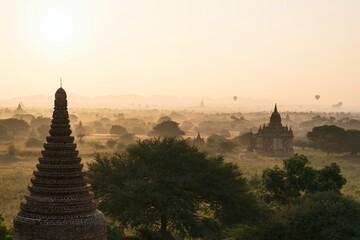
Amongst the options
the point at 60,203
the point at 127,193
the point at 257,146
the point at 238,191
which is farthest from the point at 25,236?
the point at 257,146

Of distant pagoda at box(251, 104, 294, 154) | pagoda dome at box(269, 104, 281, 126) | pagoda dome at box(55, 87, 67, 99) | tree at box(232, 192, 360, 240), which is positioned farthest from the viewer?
pagoda dome at box(269, 104, 281, 126)

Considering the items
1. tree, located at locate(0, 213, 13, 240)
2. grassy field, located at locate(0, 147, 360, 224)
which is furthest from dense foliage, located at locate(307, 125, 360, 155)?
tree, located at locate(0, 213, 13, 240)

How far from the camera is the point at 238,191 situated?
35094mm

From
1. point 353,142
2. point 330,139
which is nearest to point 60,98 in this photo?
point 353,142

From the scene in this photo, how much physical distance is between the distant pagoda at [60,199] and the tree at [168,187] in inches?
487

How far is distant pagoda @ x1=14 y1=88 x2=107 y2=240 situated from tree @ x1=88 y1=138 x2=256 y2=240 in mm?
12381

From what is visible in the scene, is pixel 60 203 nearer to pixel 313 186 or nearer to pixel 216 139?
pixel 313 186

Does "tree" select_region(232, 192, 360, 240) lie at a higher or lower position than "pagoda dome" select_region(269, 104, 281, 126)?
lower

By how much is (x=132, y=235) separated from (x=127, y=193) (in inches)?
189

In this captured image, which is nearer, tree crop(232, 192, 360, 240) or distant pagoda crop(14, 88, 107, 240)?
distant pagoda crop(14, 88, 107, 240)

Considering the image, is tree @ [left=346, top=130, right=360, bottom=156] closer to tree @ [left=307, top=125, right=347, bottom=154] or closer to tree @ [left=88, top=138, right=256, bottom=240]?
tree @ [left=307, top=125, right=347, bottom=154]

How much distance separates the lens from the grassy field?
54112 millimetres

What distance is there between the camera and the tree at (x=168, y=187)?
32.5 meters

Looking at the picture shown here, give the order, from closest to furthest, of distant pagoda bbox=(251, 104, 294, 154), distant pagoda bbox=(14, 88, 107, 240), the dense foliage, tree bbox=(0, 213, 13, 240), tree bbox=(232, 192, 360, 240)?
distant pagoda bbox=(14, 88, 107, 240), tree bbox=(0, 213, 13, 240), tree bbox=(232, 192, 360, 240), the dense foliage, distant pagoda bbox=(251, 104, 294, 154)
